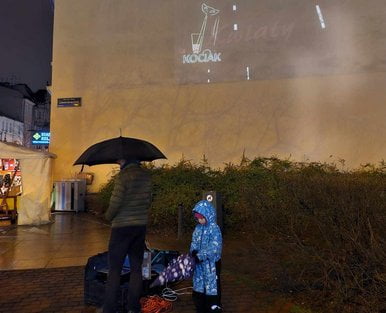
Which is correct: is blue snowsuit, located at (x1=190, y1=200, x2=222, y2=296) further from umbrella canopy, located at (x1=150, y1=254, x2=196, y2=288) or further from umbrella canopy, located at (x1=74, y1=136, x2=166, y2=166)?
umbrella canopy, located at (x1=74, y1=136, x2=166, y2=166)

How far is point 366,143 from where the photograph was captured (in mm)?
13555

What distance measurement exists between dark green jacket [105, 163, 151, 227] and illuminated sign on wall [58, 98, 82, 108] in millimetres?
11612

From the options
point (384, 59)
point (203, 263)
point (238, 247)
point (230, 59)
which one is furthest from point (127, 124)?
point (203, 263)

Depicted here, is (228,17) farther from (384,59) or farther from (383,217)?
(383,217)

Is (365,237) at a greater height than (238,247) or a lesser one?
greater

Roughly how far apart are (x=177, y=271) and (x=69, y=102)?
11968mm

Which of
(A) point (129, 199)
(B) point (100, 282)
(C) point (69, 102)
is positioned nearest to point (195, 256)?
(A) point (129, 199)


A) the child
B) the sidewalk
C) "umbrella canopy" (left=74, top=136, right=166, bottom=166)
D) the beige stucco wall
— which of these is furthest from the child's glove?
the beige stucco wall

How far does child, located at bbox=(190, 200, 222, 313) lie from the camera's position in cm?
437

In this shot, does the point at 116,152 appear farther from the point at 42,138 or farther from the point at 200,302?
the point at 42,138

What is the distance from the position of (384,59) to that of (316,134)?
3.46 meters

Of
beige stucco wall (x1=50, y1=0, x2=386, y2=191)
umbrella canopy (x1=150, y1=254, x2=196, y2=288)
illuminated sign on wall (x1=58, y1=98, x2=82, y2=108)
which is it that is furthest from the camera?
illuminated sign on wall (x1=58, y1=98, x2=82, y2=108)

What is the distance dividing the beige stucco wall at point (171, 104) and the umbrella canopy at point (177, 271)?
31.2 feet

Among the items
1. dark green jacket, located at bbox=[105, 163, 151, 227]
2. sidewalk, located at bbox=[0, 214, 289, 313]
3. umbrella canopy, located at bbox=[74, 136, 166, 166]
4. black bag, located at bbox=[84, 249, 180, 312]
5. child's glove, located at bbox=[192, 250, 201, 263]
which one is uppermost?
umbrella canopy, located at bbox=[74, 136, 166, 166]
